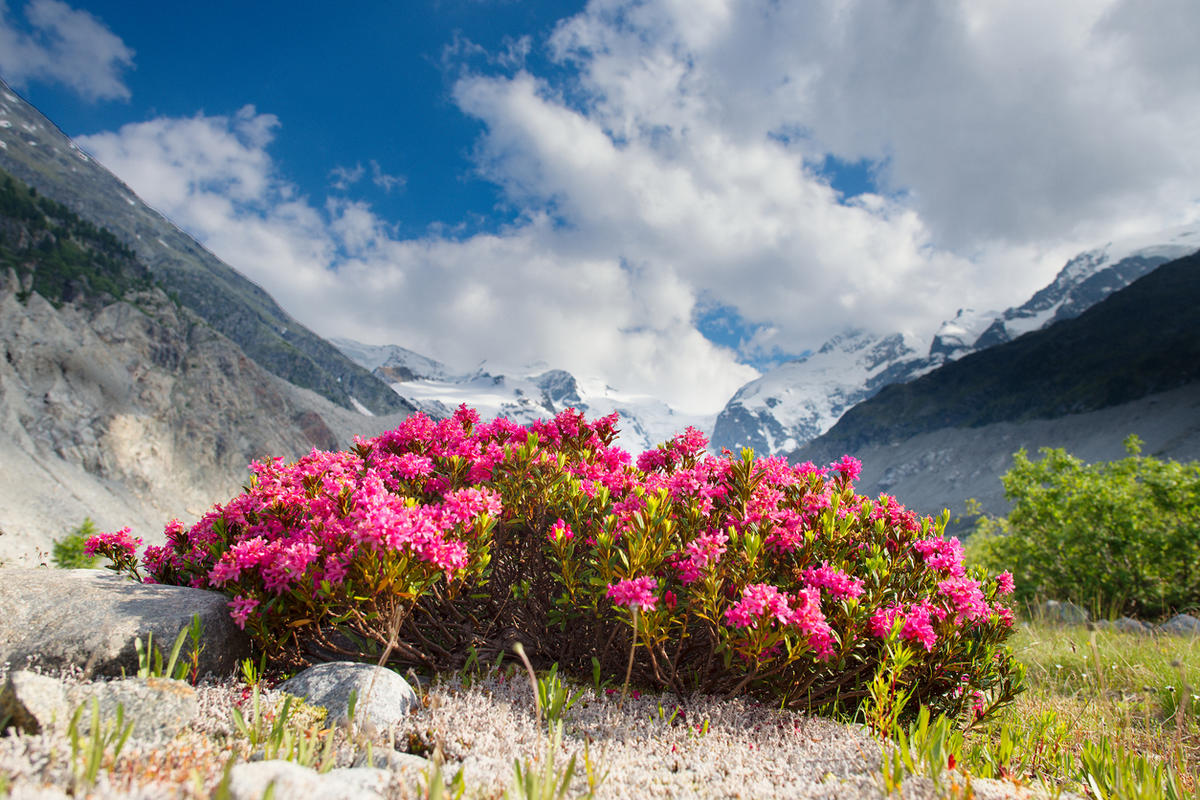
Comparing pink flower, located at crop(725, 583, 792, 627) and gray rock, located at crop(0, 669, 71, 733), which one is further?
pink flower, located at crop(725, 583, 792, 627)

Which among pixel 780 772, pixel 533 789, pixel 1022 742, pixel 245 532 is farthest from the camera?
pixel 245 532

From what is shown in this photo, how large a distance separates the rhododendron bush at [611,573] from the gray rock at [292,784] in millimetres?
992

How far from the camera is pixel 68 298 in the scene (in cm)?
8450

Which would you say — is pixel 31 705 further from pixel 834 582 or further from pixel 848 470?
pixel 848 470

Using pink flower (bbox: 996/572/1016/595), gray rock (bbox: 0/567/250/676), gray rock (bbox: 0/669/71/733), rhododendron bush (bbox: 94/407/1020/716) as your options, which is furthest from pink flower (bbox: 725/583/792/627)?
gray rock (bbox: 0/567/250/676)

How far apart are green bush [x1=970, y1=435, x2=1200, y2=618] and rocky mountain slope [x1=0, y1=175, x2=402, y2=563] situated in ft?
252

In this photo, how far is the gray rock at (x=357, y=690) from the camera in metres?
3.45

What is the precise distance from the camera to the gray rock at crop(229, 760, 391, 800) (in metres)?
2.11

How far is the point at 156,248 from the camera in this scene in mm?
181625

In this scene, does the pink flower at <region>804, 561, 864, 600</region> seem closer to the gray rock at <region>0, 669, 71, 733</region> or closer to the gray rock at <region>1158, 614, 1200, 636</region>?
the gray rock at <region>0, 669, 71, 733</region>

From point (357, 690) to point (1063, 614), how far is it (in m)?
13.6

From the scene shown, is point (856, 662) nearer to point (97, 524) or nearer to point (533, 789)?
point (533, 789)

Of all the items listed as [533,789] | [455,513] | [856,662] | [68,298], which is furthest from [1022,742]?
[68,298]

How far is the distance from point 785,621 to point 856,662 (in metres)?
1.39
